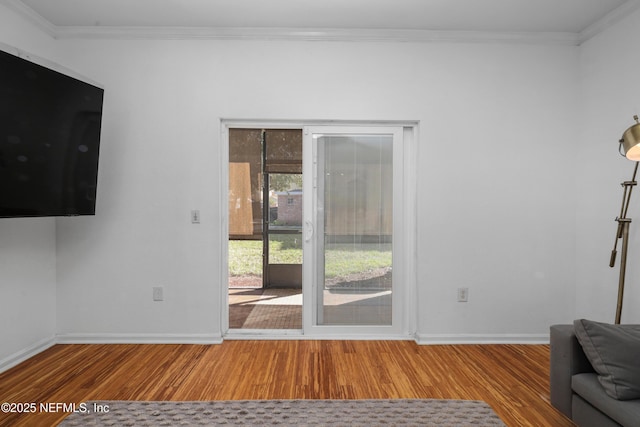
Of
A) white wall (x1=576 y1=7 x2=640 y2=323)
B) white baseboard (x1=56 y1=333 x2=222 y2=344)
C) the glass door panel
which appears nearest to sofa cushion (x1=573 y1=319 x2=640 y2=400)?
white wall (x1=576 y1=7 x2=640 y2=323)

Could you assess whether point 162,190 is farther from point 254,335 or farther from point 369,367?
point 369,367

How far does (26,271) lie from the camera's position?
324 centimetres

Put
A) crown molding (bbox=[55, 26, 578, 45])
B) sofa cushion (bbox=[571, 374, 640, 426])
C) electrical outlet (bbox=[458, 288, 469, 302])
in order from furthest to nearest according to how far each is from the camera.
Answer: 1. electrical outlet (bbox=[458, 288, 469, 302])
2. crown molding (bbox=[55, 26, 578, 45])
3. sofa cushion (bbox=[571, 374, 640, 426])

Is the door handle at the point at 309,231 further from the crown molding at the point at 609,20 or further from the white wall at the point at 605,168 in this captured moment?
the crown molding at the point at 609,20

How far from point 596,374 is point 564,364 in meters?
0.15

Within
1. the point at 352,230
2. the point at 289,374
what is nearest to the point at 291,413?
the point at 289,374

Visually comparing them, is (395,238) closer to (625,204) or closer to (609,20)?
(625,204)

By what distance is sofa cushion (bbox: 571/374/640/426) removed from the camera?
5.78ft

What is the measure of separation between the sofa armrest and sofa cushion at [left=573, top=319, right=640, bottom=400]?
0.10 metres

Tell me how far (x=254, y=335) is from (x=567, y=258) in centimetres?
301

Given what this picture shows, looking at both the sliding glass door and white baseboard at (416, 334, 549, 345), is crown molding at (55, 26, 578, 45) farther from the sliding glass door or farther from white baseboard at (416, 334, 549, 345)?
white baseboard at (416, 334, 549, 345)

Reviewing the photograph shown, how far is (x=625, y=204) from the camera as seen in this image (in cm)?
309

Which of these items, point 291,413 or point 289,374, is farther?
point 289,374

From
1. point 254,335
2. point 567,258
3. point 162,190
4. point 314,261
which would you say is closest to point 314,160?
point 314,261
